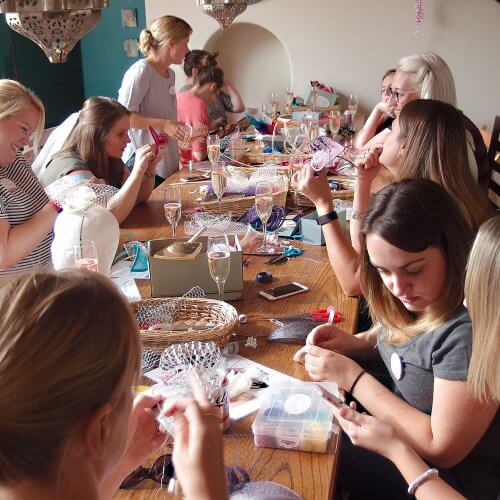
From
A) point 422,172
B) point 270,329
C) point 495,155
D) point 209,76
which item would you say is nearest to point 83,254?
point 270,329

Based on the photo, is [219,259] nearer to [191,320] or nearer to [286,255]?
[191,320]

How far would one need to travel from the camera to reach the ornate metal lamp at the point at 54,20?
0.87 metres

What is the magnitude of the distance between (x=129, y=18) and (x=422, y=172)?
4.94 meters

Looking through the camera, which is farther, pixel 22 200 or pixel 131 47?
pixel 131 47

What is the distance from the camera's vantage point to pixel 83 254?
5.68 feet

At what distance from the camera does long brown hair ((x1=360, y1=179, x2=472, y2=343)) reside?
4.88 ft

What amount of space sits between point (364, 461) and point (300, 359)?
317 mm

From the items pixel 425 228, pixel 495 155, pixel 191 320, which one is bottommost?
pixel 495 155

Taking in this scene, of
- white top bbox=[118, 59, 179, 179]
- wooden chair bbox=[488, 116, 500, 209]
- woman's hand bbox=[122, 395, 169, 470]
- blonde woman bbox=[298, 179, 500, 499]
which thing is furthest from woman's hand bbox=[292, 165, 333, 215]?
wooden chair bbox=[488, 116, 500, 209]

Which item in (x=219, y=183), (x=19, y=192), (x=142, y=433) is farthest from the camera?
(x=219, y=183)

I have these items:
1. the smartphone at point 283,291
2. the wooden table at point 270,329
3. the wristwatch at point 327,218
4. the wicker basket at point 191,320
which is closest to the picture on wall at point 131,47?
the wooden table at point 270,329

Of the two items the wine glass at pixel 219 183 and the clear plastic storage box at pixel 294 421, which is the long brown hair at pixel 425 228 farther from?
the wine glass at pixel 219 183

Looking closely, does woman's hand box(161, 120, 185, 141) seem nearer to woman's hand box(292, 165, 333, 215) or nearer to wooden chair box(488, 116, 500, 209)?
woman's hand box(292, 165, 333, 215)

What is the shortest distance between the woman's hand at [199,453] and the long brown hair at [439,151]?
4.32 ft
